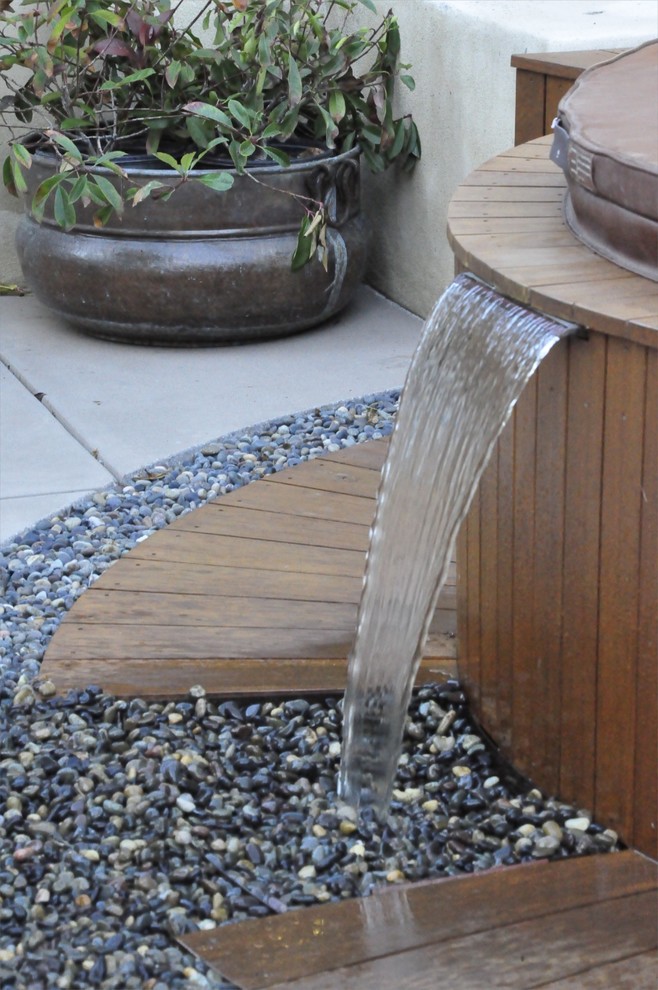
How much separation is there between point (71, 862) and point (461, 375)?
0.90 meters

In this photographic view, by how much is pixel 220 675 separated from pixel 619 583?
2.77 feet

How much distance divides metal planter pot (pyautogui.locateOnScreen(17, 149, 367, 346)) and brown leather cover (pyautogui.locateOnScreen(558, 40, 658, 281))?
202 cm

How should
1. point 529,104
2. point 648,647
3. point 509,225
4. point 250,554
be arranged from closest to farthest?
point 648,647 < point 509,225 < point 250,554 < point 529,104

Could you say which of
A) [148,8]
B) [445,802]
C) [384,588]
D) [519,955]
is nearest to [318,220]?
[148,8]

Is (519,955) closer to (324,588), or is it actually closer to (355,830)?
(355,830)

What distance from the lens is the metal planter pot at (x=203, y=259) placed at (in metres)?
4.09

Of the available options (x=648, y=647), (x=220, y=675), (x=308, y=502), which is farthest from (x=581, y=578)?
(x=308, y=502)

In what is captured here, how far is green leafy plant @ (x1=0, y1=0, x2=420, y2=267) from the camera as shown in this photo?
3.88 m

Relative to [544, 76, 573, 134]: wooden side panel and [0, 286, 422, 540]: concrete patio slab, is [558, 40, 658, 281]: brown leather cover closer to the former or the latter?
[544, 76, 573, 134]: wooden side panel

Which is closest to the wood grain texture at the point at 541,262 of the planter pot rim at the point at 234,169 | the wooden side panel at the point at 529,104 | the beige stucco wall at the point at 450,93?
the wooden side panel at the point at 529,104

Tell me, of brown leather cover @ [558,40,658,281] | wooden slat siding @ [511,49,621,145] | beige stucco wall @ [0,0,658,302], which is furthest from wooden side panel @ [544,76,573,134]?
brown leather cover @ [558,40,658,281]

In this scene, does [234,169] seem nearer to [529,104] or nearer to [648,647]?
[529,104]

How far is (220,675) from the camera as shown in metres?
2.34

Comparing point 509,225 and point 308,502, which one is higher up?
point 509,225
